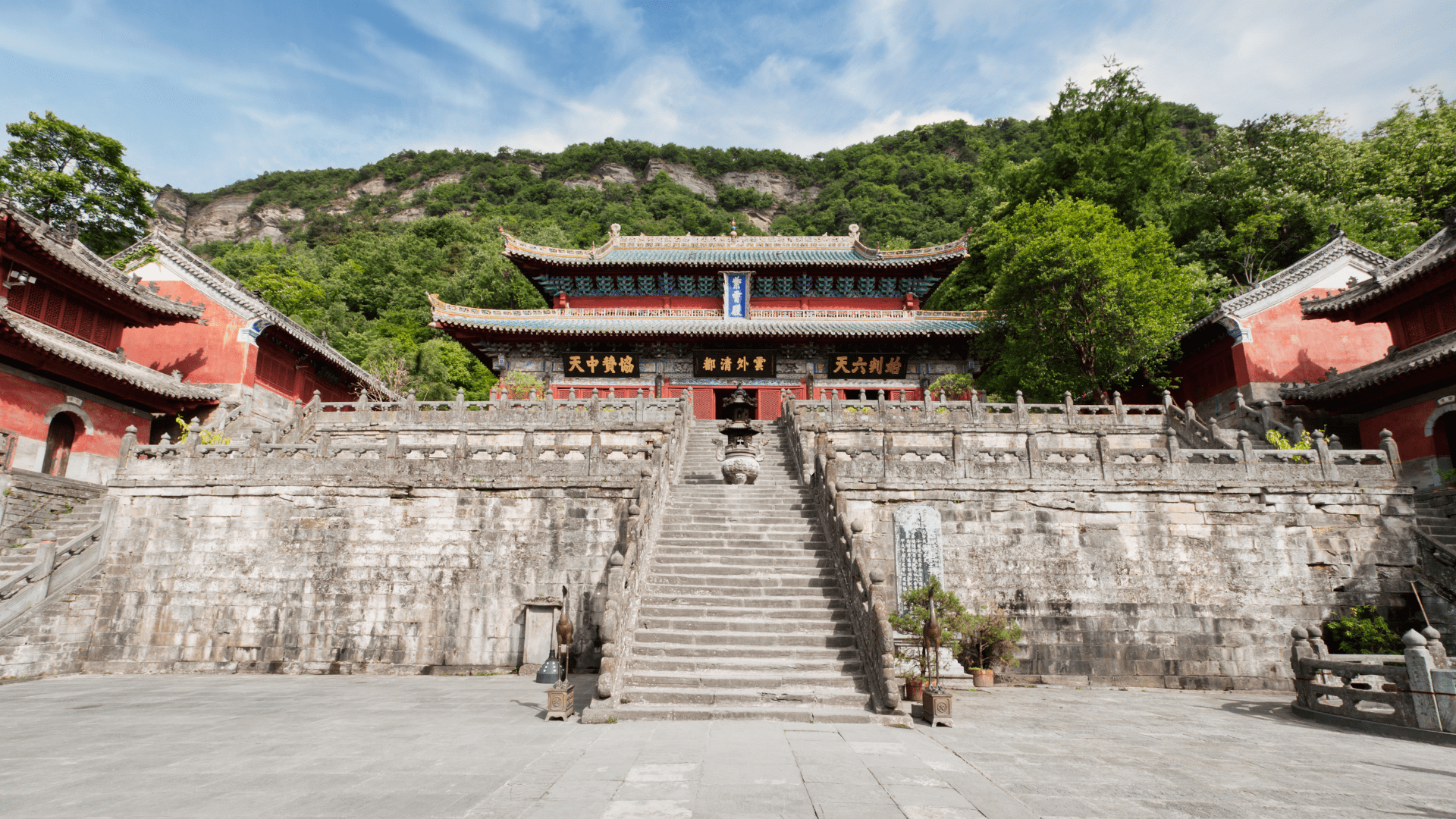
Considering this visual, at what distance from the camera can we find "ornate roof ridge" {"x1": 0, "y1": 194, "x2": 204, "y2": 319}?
16.4 meters

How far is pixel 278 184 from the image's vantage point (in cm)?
9175

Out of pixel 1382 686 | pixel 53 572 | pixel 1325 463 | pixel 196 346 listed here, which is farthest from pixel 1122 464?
pixel 196 346

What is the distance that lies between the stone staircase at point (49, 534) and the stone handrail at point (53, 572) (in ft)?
0.90

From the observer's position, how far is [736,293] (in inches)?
1148

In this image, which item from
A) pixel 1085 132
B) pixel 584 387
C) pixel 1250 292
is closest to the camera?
pixel 1250 292

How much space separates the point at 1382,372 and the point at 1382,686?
10.8 meters

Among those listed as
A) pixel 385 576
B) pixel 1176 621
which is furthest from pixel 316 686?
pixel 1176 621

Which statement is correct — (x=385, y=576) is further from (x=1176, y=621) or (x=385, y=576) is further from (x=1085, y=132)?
(x=1085, y=132)

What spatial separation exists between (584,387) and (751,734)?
67.8ft

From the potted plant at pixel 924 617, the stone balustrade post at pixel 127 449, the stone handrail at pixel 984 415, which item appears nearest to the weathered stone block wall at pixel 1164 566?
the potted plant at pixel 924 617

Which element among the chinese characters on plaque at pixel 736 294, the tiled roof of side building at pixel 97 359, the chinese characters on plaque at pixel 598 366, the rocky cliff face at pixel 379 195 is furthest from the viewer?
the rocky cliff face at pixel 379 195

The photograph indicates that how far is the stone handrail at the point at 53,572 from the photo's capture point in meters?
12.3

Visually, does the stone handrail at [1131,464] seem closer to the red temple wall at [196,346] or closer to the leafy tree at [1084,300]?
the leafy tree at [1084,300]

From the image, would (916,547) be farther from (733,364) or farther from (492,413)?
(733,364)
